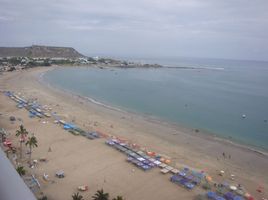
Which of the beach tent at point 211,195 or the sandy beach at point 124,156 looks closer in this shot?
the beach tent at point 211,195

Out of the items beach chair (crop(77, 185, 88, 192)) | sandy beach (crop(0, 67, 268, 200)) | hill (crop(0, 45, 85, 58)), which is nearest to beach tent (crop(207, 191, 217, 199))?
sandy beach (crop(0, 67, 268, 200))

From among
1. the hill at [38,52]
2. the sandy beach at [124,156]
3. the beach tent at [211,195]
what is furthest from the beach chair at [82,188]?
the hill at [38,52]

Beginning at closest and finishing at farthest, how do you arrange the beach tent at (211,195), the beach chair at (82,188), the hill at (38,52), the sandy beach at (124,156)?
the beach chair at (82,188) → the beach tent at (211,195) → the sandy beach at (124,156) → the hill at (38,52)

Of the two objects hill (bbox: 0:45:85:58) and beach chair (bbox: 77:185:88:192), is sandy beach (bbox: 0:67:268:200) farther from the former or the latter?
hill (bbox: 0:45:85:58)

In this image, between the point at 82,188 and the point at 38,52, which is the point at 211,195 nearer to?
the point at 82,188

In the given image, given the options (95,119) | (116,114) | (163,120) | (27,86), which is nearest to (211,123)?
(163,120)

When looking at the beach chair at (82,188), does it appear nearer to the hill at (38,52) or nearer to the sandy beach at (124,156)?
the sandy beach at (124,156)
